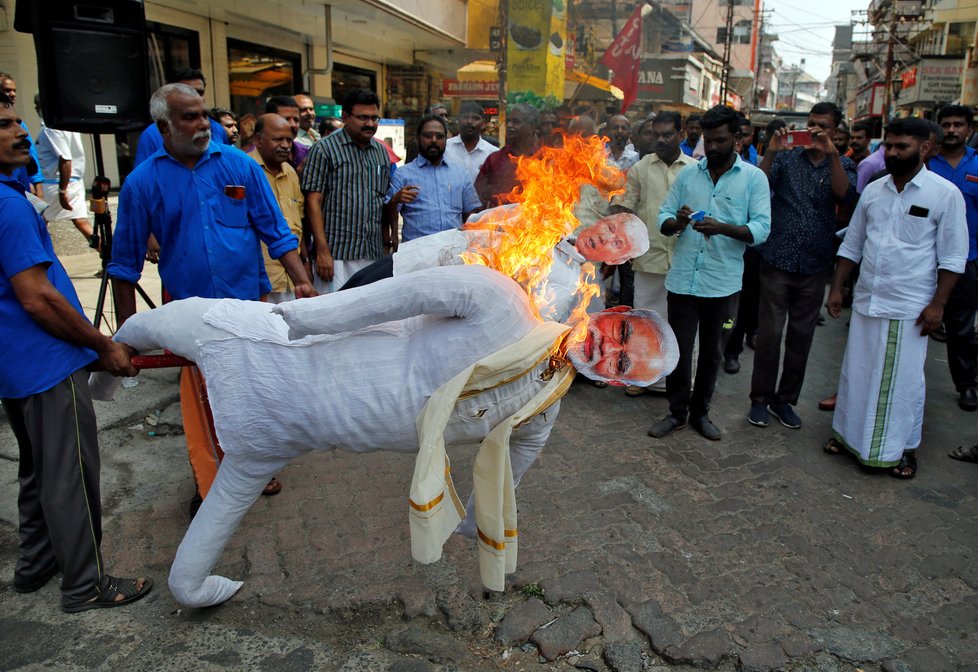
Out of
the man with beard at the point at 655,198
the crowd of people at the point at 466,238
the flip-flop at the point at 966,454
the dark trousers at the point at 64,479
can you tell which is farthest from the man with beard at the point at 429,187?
the flip-flop at the point at 966,454

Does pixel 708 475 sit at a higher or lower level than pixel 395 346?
lower

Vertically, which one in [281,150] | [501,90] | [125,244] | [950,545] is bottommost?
[950,545]

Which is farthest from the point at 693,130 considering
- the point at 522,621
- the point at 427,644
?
the point at 427,644

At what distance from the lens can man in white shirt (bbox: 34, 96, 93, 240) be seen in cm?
757

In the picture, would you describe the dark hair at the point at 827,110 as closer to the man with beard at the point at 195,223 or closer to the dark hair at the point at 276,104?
the man with beard at the point at 195,223

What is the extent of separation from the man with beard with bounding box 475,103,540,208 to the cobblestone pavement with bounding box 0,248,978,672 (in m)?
2.06

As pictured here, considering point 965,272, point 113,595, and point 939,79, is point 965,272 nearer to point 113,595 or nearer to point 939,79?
point 113,595

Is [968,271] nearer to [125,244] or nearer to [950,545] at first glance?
[950,545]

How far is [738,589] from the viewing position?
3148 millimetres

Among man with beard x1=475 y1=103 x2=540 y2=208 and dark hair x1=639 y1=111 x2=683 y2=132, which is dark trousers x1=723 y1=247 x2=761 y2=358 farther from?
man with beard x1=475 y1=103 x2=540 y2=208

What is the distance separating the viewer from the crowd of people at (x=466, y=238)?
2691 millimetres

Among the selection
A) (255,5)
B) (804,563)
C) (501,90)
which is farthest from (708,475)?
(255,5)

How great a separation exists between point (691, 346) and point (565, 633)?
8.93 feet

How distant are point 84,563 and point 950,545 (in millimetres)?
4100
